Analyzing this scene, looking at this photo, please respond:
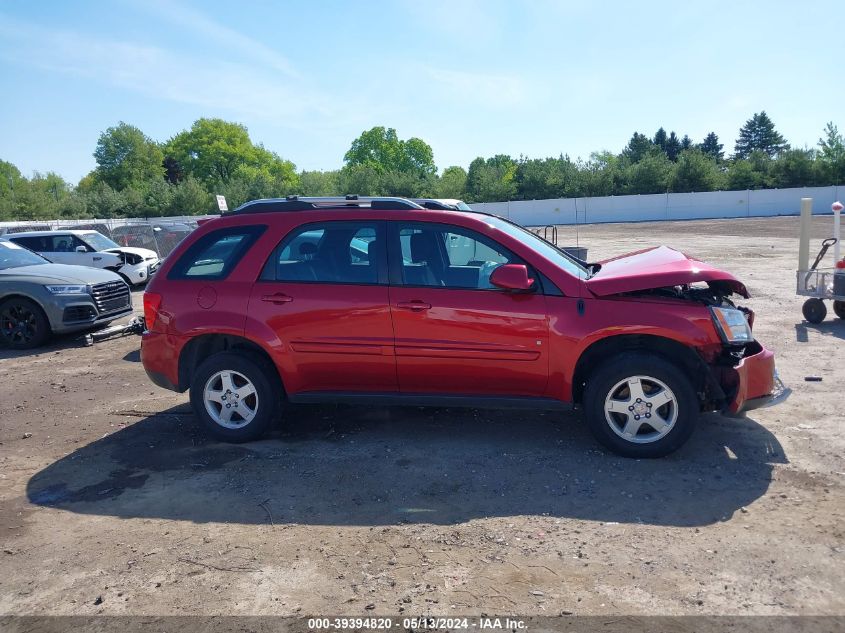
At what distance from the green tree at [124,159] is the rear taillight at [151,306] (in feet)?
270

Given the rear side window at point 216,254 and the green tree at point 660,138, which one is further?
the green tree at point 660,138

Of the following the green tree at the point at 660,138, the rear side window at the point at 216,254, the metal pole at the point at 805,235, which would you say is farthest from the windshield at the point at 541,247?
the green tree at the point at 660,138

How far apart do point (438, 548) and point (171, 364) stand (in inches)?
116

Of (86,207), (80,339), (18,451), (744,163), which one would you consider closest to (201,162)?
(86,207)

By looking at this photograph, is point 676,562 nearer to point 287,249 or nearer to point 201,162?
Answer: point 287,249

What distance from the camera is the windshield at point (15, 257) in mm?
10665

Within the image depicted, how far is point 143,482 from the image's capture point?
4809 millimetres

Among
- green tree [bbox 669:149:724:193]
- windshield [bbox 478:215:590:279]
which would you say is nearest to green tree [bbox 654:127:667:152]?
green tree [bbox 669:149:724:193]

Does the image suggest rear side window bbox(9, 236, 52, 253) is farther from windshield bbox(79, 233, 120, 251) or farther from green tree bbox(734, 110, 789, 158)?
green tree bbox(734, 110, 789, 158)

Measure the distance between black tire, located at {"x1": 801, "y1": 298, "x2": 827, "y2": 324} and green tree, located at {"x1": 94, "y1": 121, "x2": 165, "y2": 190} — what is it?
82.3 m

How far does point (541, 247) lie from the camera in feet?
18.1

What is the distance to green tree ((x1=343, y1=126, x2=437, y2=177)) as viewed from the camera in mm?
97688

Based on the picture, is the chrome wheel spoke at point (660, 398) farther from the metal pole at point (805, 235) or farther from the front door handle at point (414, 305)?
the metal pole at point (805, 235)

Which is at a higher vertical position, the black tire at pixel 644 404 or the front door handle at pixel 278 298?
the front door handle at pixel 278 298
